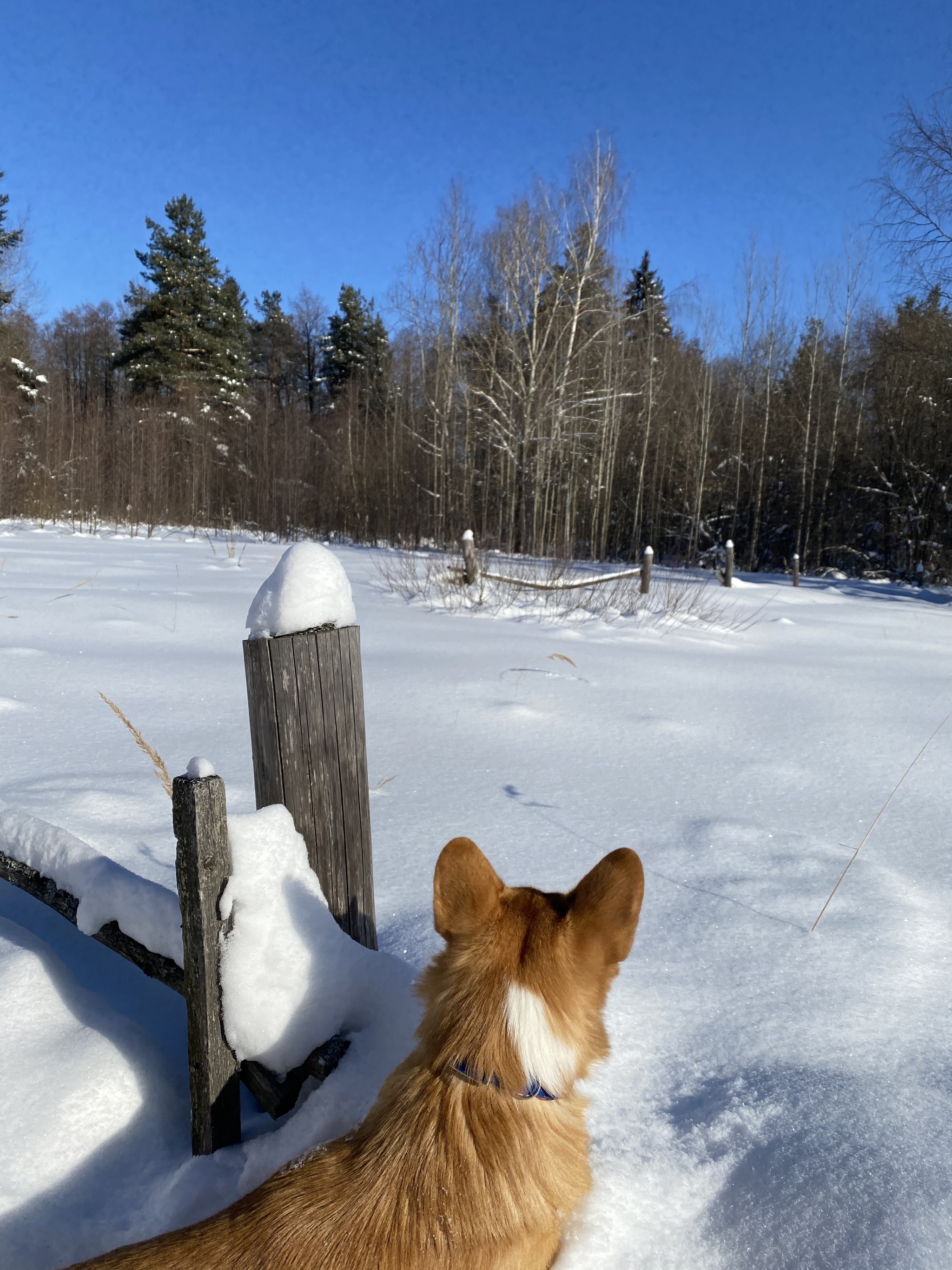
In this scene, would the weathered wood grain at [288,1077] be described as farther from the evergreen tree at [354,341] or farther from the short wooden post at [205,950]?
the evergreen tree at [354,341]

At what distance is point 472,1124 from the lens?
1.07m

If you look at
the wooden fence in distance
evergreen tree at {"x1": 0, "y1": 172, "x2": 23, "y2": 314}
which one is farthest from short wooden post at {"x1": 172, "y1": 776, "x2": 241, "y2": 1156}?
evergreen tree at {"x1": 0, "y1": 172, "x2": 23, "y2": 314}


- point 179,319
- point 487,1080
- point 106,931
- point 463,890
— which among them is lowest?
point 106,931

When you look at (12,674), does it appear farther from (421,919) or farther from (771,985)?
(771,985)

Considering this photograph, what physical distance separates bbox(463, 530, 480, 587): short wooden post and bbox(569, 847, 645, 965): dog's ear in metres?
8.72

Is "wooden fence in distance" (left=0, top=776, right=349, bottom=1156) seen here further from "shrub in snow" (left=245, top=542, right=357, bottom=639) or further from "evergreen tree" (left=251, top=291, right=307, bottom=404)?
"evergreen tree" (left=251, top=291, right=307, bottom=404)

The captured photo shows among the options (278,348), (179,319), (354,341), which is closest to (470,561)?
(179,319)

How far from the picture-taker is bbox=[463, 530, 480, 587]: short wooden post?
9836mm

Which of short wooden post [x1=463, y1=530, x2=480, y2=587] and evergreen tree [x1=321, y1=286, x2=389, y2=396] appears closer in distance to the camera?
short wooden post [x1=463, y1=530, x2=480, y2=587]

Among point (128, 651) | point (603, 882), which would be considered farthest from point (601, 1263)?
point (128, 651)

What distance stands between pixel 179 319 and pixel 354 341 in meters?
9.80

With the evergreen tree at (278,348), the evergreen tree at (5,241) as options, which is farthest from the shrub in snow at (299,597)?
the evergreen tree at (278,348)

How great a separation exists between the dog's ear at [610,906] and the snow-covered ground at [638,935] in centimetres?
59

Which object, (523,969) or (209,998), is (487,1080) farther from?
(209,998)
